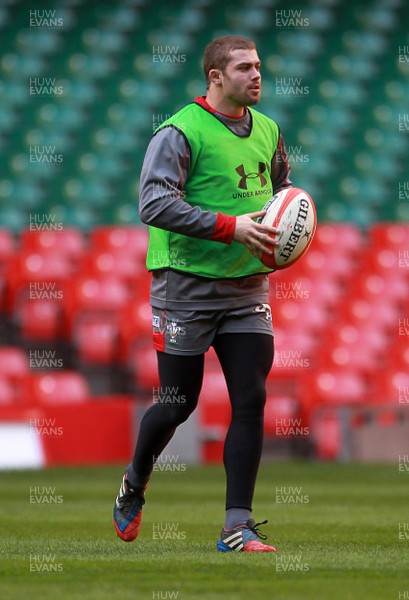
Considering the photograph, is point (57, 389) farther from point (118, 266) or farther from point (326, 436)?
point (118, 266)

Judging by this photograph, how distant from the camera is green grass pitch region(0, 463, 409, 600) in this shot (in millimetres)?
4426

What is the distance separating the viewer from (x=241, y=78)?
5625 millimetres

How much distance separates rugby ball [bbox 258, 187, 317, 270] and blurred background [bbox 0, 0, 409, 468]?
21.1ft

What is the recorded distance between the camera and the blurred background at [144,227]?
1294 centimetres

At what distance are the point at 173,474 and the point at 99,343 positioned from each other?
268 cm

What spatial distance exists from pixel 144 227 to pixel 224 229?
11.7 meters

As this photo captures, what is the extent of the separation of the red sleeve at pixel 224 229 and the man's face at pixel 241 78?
53 cm

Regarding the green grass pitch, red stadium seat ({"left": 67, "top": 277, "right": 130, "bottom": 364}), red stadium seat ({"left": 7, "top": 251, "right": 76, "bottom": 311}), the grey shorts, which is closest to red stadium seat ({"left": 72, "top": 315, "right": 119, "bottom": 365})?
red stadium seat ({"left": 67, "top": 277, "right": 130, "bottom": 364})

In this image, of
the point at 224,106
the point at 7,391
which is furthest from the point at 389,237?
the point at 224,106

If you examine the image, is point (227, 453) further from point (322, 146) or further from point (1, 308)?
point (322, 146)

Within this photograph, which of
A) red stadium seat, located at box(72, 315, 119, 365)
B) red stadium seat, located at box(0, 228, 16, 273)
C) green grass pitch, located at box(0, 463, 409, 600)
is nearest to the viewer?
green grass pitch, located at box(0, 463, 409, 600)

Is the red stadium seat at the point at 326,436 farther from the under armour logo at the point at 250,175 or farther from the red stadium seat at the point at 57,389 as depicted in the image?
the under armour logo at the point at 250,175

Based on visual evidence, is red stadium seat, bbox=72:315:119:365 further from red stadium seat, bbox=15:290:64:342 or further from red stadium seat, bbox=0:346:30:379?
red stadium seat, bbox=0:346:30:379

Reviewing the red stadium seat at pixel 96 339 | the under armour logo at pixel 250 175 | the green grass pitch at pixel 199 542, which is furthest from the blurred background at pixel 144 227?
the under armour logo at pixel 250 175
